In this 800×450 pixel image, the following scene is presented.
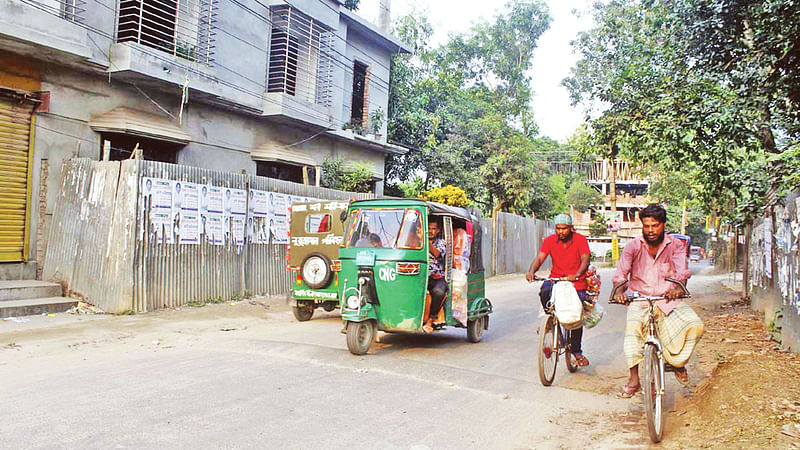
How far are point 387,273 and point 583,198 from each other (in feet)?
181

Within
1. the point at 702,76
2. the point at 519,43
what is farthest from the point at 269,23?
the point at 519,43

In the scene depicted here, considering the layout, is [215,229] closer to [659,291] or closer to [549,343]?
[549,343]

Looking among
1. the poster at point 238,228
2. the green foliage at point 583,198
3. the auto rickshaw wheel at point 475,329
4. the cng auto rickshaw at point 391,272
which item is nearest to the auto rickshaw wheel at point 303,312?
the poster at point 238,228

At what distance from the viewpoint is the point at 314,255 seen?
35.1ft

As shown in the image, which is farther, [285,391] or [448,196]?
[448,196]

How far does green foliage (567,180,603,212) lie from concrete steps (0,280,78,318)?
54079 millimetres

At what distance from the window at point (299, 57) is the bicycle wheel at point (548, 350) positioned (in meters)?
12.8

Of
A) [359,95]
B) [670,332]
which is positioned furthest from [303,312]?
[359,95]

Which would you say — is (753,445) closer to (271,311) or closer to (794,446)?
(794,446)

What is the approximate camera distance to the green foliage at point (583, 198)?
196ft

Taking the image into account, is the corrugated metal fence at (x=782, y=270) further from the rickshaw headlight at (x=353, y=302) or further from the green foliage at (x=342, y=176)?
the green foliage at (x=342, y=176)

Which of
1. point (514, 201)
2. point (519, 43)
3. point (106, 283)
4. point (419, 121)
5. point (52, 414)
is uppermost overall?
point (519, 43)

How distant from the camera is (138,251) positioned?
10656mm

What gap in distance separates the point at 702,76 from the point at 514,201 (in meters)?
18.9
